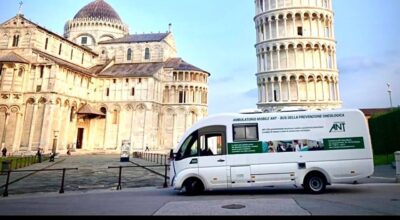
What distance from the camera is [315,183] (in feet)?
34.8

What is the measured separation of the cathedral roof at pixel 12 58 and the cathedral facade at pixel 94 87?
0.13m

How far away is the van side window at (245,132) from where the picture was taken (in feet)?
35.9

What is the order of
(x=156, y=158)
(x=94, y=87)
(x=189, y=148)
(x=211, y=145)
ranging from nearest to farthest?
(x=189, y=148)
(x=211, y=145)
(x=156, y=158)
(x=94, y=87)

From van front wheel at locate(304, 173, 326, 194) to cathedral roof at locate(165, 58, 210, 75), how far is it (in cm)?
4711

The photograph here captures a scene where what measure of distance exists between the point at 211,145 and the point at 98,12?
63242 millimetres

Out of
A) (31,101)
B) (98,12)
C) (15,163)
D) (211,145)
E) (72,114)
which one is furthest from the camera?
(98,12)

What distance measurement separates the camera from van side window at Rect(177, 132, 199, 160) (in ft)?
35.9

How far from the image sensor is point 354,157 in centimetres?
1052

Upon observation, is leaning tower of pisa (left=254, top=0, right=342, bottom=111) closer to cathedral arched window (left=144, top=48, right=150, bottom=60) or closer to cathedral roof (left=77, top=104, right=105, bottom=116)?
cathedral arched window (left=144, top=48, right=150, bottom=60)

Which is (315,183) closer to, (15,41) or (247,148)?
(247,148)

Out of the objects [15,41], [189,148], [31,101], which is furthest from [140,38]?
[189,148]

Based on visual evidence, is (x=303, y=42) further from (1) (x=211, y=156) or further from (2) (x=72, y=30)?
(2) (x=72, y=30)

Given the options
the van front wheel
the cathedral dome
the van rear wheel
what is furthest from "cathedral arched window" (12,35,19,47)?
the van front wheel

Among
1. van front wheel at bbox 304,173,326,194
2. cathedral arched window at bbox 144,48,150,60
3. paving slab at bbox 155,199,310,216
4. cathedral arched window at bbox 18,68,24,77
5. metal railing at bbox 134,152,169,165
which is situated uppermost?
cathedral arched window at bbox 144,48,150,60
